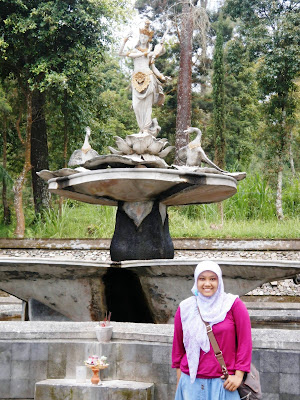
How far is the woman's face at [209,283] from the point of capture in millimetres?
2998

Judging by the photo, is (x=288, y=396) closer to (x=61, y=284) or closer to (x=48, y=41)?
(x=61, y=284)

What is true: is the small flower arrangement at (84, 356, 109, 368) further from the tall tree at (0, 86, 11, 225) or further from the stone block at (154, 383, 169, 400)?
the tall tree at (0, 86, 11, 225)

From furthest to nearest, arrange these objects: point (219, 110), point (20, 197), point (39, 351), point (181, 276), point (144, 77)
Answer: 1. point (219, 110)
2. point (20, 197)
3. point (144, 77)
4. point (181, 276)
5. point (39, 351)

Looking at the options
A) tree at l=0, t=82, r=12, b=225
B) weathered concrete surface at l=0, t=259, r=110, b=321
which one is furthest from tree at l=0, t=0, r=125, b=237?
weathered concrete surface at l=0, t=259, r=110, b=321

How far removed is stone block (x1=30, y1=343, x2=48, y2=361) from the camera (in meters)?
4.37

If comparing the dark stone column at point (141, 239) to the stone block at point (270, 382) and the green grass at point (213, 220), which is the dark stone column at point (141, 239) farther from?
the green grass at point (213, 220)

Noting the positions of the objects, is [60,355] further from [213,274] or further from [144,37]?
[144,37]

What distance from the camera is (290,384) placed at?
398 cm

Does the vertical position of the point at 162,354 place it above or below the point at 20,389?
above

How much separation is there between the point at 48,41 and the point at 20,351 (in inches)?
551

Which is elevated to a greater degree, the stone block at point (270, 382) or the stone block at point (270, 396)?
the stone block at point (270, 382)

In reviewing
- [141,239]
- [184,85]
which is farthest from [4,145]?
[141,239]

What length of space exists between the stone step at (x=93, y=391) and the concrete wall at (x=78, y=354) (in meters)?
0.13

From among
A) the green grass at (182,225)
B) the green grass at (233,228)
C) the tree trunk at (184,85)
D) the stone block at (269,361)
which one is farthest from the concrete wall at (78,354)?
the tree trunk at (184,85)
